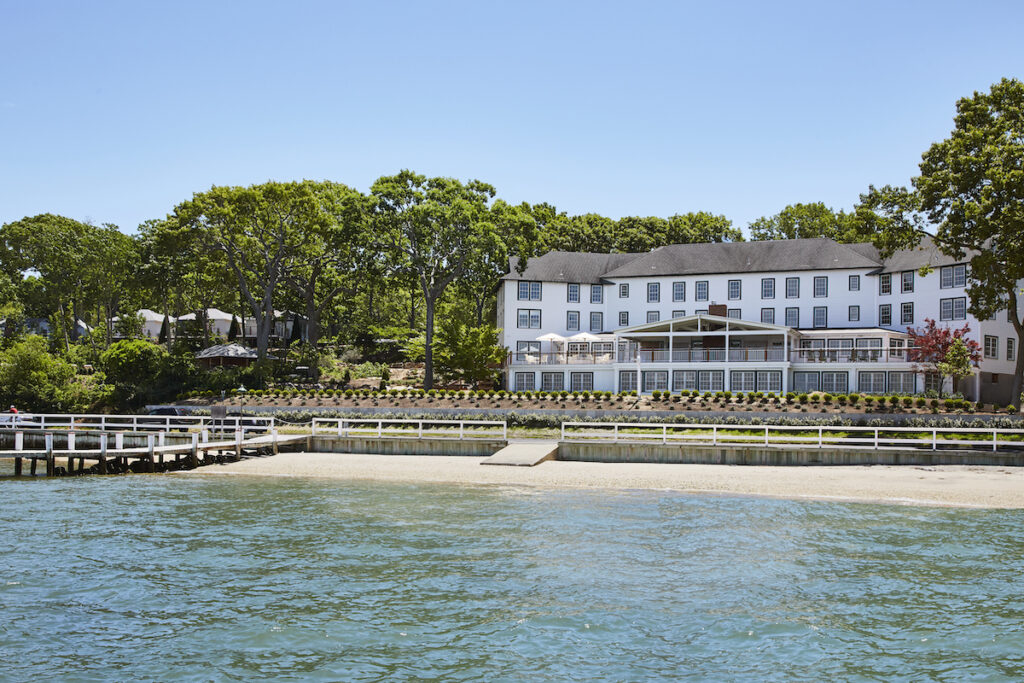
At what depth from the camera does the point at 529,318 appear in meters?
68.4

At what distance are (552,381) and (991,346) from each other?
88.7 ft

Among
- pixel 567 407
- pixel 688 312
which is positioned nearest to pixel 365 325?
pixel 688 312

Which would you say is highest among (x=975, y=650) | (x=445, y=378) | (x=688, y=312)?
(x=688, y=312)

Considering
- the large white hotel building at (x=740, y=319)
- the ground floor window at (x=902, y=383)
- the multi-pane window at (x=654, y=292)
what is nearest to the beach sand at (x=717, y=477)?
the ground floor window at (x=902, y=383)

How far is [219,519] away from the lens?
23.3m

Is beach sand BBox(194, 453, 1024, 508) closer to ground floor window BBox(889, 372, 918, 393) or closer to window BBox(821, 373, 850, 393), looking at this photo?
ground floor window BBox(889, 372, 918, 393)

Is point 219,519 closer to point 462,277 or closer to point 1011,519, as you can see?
point 1011,519

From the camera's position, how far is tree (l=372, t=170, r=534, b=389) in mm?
59500

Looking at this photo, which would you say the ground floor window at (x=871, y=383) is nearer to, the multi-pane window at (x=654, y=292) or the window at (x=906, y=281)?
the window at (x=906, y=281)

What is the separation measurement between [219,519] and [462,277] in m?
40.7

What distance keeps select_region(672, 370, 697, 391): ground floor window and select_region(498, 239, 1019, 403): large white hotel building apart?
0.07 m

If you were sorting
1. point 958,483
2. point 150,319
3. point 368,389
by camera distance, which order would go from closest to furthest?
point 958,483 < point 368,389 < point 150,319

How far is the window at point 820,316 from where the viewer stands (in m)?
64.3

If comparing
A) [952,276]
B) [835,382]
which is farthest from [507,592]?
[952,276]
